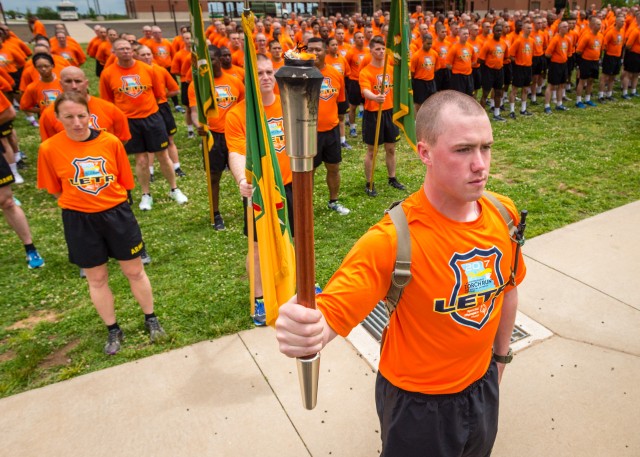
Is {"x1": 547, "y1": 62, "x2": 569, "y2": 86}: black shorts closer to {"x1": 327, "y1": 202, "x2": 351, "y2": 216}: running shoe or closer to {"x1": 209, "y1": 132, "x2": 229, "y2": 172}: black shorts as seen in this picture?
{"x1": 327, "y1": 202, "x2": 351, "y2": 216}: running shoe

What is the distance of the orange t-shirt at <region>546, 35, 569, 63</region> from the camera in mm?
11672

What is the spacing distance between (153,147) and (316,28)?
12.7 meters

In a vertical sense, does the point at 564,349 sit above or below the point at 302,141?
below

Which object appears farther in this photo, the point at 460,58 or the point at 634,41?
the point at 634,41

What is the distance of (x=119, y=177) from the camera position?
405cm

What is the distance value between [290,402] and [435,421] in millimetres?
1698

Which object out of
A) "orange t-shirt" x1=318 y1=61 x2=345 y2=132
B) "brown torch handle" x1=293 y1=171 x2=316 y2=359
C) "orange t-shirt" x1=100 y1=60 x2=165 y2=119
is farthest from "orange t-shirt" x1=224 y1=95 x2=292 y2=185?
"orange t-shirt" x1=100 y1=60 x2=165 y2=119

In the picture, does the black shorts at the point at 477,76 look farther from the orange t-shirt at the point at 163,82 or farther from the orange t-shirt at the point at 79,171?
the orange t-shirt at the point at 79,171

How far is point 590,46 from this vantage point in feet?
39.6

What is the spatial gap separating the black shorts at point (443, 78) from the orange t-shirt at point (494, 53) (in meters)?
1.10

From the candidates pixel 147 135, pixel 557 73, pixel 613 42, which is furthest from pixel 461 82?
pixel 147 135

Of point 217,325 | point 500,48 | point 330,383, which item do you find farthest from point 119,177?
point 500,48

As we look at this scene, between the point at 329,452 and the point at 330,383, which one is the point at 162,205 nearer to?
the point at 330,383

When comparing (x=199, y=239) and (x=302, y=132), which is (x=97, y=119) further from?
(x=302, y=132)
